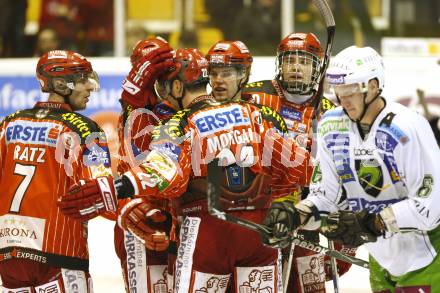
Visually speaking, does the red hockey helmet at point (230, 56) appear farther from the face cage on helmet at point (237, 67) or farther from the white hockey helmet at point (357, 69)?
the white hockey helmet at point (357, 69)

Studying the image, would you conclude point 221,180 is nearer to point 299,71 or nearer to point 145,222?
point 145,222

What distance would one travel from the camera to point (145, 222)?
5.25 meters

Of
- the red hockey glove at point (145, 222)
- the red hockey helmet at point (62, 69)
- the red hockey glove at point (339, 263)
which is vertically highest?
the red hockey helmet at point (62, 69)

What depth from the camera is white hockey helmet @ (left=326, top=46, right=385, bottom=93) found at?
4.50m

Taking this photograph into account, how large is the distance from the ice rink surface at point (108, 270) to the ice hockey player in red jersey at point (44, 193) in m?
1.96

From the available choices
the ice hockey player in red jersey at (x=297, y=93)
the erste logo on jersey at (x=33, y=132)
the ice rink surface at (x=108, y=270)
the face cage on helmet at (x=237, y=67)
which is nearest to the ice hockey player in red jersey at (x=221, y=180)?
the erste logo on jersey at (x=33, y=132)

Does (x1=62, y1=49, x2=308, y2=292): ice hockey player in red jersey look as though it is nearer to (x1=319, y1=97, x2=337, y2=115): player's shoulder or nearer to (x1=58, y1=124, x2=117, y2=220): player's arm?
(x1=58, y1=124, x2=117, y2=220): player's arm

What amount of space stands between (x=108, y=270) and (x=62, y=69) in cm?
265

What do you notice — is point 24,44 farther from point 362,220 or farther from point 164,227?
point 362,220

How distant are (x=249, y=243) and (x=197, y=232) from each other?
0.23 m

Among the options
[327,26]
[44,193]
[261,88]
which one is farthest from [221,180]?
[327,26]

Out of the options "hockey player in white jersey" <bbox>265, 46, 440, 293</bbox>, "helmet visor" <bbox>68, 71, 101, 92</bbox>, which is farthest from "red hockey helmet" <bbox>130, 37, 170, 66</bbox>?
"hockey player in white jersey" <bbox>265, 46, 440, 293</bbox>

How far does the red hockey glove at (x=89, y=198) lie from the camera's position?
15.5 ft

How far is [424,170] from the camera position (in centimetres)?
434
